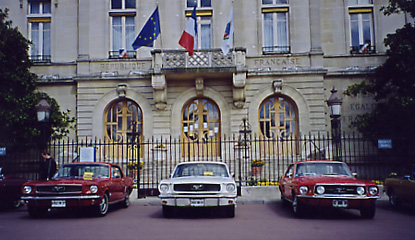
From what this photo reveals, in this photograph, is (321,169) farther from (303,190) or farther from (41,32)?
(41,32)

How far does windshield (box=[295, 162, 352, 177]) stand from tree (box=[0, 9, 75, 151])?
12707 millimetres

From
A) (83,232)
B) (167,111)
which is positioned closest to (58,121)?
(167,111)

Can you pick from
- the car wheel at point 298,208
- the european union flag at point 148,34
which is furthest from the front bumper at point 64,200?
the european union flag at point 148,34

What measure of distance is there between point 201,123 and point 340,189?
1298 centimetres

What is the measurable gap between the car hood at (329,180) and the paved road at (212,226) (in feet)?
2.94

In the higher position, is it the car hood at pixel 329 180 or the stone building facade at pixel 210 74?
the stone building facade at pixel 210 74

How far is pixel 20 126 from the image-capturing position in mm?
17719

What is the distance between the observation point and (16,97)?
18.4m

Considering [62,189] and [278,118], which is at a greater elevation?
[278,118]

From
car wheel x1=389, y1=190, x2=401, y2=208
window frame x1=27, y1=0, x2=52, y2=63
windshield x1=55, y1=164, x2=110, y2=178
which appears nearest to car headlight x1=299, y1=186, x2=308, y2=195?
car wheel x1=389, y1=190, x2=401, y2=208

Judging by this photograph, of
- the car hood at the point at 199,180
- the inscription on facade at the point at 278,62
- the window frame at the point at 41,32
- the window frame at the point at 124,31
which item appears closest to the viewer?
the car hood at the point at 199,180

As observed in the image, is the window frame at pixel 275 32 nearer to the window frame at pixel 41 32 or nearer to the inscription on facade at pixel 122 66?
the inscription on facade at pixel 122 66

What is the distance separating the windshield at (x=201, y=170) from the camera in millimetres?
10367

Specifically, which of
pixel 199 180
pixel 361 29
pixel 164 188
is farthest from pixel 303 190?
pixel 361 29
